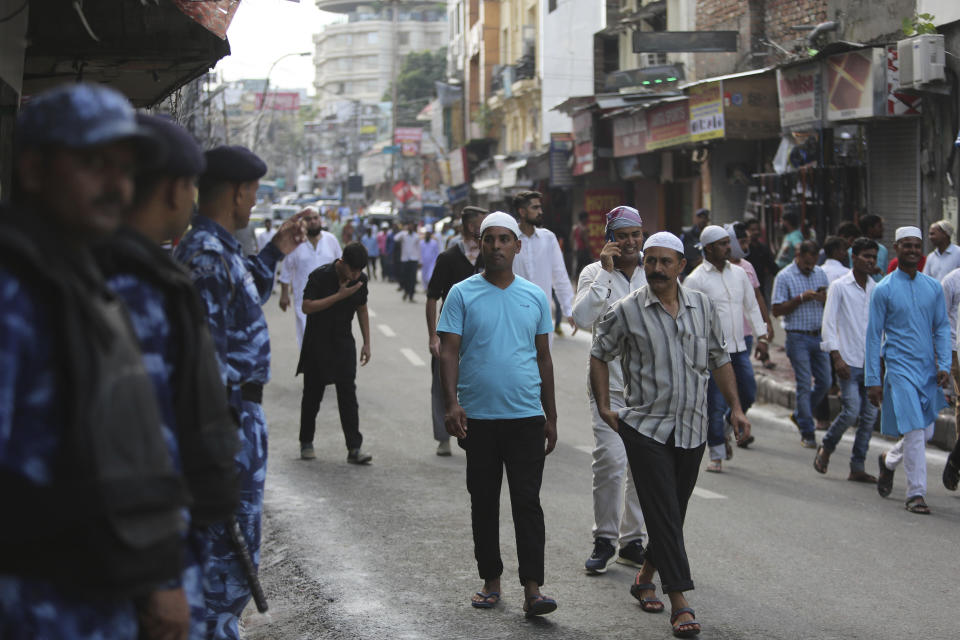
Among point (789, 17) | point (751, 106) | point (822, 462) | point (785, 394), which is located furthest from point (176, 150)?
point (789, 17)

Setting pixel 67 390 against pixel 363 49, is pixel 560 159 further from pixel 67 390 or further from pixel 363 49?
pixel 363 49

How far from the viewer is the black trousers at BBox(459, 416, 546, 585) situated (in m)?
5.76

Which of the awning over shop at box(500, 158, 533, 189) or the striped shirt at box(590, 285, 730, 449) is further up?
the awning over shop at box(500, 158, 533, 189)

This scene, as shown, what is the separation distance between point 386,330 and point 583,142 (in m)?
10.9

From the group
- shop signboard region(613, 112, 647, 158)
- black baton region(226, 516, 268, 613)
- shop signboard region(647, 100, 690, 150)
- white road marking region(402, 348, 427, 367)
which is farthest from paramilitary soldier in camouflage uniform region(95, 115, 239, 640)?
shop signboard region(613, 112, 647, 158)

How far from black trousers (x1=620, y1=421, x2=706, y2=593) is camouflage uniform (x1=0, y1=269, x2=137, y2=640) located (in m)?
3.50

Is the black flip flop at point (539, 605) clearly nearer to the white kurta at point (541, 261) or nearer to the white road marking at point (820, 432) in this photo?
the white kurta at point (541, 261)

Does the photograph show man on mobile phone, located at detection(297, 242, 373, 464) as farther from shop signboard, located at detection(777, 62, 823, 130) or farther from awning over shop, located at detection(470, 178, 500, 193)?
awning over shop, located at detection(470, 178, 500, 193)

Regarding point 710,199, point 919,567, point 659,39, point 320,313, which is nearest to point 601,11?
point 710,199

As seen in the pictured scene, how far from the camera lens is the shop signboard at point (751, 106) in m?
19.6

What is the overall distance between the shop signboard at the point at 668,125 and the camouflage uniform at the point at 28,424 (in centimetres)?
2011

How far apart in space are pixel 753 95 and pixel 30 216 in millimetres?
18536

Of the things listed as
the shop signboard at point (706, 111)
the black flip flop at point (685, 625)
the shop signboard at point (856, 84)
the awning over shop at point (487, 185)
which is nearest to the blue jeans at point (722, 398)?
the black flip flop at point (685, 625)

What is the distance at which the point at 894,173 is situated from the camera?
16625mm
